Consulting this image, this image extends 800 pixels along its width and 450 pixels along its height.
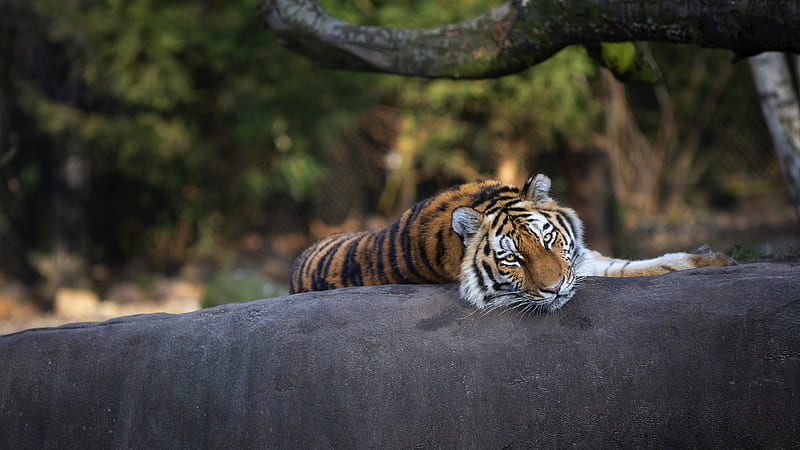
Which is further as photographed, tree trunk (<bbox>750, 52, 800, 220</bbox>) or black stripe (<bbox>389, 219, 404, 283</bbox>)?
tree trunk (<bbox>750, 52, 800, 220</bbox>)

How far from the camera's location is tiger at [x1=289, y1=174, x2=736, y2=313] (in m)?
3.30

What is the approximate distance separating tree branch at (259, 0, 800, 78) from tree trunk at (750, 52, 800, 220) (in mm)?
2070

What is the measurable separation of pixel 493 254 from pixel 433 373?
543 millimetres

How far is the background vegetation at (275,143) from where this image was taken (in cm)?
934

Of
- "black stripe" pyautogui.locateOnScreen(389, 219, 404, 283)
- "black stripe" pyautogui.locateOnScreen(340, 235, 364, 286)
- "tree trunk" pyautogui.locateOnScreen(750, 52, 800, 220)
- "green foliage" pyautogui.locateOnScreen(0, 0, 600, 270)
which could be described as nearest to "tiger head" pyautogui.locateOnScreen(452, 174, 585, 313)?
"black stripe" pyautogui.locateOnScreen(389, 219, 404, 283)

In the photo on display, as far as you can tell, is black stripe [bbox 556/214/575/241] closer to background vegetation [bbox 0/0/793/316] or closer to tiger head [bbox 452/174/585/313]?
tiger head [bbox 452/174/585/313]

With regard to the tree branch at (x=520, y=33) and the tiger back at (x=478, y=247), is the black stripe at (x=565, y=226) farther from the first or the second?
the tree branch at (x=520, y=33)

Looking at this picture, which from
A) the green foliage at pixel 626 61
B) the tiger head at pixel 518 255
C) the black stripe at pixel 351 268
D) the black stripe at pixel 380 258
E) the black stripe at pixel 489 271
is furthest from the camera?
the green foliage at pixel 626 61

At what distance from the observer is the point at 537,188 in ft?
11.7

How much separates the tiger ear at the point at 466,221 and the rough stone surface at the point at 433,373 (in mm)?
312

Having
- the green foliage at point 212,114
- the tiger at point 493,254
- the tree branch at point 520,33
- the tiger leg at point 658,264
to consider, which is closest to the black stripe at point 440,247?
the tiger at point 493,254

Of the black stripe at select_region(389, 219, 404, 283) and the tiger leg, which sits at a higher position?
the black stripe at select_region(389, 219, 404, 283)

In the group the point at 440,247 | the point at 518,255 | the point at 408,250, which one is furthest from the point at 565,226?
the point at 408,250

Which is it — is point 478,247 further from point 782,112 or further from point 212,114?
point 212,114
